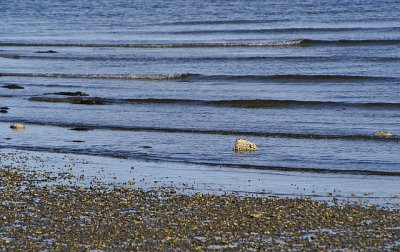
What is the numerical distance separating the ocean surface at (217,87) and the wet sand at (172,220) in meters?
2.23

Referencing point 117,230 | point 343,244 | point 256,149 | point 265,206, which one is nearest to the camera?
point 343,244

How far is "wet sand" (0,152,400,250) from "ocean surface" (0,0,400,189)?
2.23 meters

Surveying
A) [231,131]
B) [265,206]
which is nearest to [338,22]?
[231,131]

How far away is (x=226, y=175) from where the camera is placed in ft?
48.4

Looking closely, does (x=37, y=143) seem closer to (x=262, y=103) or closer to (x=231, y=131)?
(x=231, y=131)

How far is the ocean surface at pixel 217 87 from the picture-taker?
55.9ft

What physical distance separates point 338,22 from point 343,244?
32.6m

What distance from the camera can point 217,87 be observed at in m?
25.5

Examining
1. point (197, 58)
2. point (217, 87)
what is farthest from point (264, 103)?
point (197, 58)

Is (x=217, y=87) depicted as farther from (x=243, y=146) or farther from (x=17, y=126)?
(x=243, y=146)

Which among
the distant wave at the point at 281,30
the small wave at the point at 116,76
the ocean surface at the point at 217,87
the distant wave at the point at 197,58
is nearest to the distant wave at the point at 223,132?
the ocean surface at the point at 217,87

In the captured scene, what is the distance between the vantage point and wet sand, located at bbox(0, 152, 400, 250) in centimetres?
1062

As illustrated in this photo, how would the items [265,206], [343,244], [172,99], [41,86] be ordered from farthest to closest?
[41,86] < [172,99] < [265,206] < [343,244]

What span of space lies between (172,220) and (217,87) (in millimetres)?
14035
